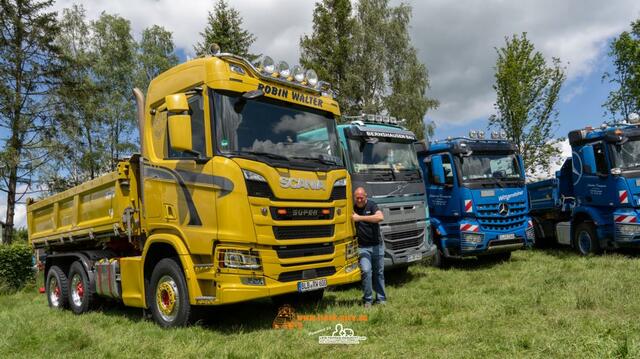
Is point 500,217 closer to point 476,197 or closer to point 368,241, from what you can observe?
point 476,197

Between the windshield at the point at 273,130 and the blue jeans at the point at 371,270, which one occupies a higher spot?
the windshield at the point at 273,130

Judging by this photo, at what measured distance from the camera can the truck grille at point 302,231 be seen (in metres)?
5.61

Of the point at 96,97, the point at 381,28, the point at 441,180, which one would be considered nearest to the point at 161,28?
the point at 96,97

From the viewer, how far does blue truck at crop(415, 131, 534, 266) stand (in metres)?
10.2

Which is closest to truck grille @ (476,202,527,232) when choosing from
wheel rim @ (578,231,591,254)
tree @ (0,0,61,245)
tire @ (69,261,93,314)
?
wheel rim @ (578,231,591,254)

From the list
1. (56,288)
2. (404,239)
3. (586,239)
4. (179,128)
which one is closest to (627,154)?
(586,239)

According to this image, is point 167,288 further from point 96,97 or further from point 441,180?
point 96,97

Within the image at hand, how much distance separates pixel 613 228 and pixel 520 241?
201cm

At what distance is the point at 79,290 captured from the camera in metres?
8.20

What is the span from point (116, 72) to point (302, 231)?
91.4ft

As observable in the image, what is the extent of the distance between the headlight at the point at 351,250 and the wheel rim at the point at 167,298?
2.27 meters

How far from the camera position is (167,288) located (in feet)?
19.7

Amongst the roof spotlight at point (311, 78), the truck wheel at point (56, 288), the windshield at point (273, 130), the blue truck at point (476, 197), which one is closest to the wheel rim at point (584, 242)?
the blue truck at point (476, 197)

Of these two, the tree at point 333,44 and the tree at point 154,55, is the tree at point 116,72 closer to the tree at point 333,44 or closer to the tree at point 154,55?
the tree at point 154,55
